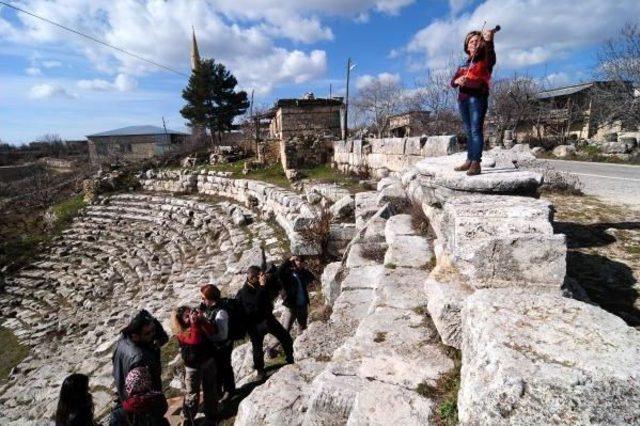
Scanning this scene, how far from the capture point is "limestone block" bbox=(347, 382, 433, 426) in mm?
1708

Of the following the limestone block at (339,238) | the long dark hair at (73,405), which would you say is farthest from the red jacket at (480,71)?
the long dark hair at (73,405)

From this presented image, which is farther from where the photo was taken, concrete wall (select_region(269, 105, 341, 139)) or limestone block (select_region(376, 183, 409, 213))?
concrete wall (select_region(269, 105, 341, 139))

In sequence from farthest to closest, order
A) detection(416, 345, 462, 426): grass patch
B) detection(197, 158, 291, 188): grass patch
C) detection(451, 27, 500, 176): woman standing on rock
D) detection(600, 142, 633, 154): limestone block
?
detection(600, 142, 633, 154): limestone block, detection(197, 158, 291, 188): grass patch, detection(451, 27, 500, 176): woman standing on rock, detection(416, 345, 462, 426): grass patch

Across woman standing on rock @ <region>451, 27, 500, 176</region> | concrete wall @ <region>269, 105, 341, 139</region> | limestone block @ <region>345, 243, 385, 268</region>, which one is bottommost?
limestone block @ <region>345, 243, 385, 268</region>

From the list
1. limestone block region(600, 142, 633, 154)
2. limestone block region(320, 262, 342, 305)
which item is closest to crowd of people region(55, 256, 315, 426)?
limestone block region(320, 262, 342, 305)

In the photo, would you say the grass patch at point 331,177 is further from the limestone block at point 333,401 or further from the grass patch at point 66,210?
the grass patch at point 66,210

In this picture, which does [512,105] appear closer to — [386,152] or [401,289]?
[386,152]

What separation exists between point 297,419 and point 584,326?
1.72 meters

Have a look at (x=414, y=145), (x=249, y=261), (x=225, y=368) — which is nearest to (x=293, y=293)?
(x=225, y=368)

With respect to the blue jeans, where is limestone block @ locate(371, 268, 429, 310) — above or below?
below

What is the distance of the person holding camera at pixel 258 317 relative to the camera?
13.0 ft

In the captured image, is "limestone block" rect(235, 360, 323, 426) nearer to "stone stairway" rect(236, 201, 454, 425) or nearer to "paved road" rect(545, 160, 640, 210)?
"stone stairway" rect(236, 201, 454, 425)

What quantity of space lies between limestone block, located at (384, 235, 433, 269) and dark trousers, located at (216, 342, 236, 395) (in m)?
1.90

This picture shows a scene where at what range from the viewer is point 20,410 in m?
5.31
